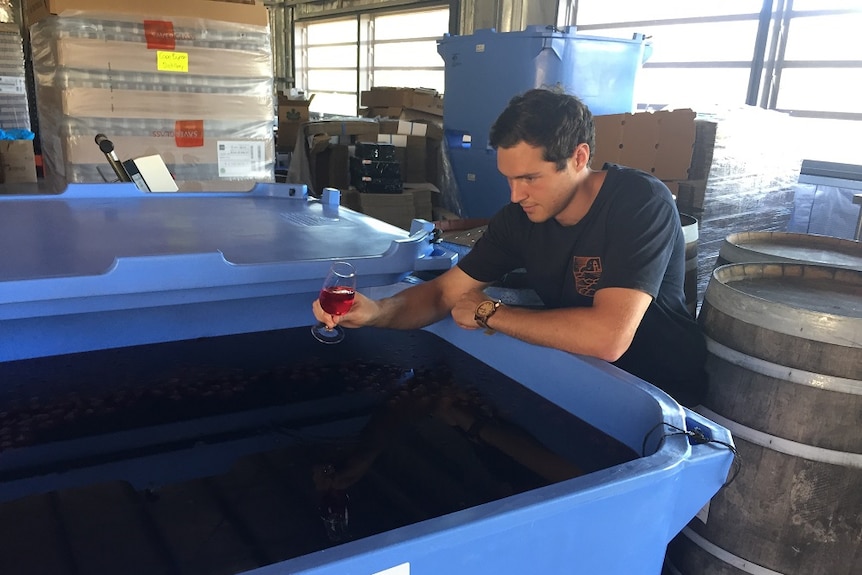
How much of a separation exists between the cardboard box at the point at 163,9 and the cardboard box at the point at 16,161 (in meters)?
1.06

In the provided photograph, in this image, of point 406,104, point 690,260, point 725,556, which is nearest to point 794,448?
point 725,556

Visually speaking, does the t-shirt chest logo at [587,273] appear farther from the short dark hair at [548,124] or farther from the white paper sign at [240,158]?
the white paper sign at [240,158]

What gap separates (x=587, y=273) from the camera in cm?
144

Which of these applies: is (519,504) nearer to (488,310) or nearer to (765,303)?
(488,310)

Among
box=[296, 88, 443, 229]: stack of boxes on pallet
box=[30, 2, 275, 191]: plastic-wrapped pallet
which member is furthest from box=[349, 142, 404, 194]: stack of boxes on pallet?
box=[30, 2, 275, 191]: plastic-wrapped pallet

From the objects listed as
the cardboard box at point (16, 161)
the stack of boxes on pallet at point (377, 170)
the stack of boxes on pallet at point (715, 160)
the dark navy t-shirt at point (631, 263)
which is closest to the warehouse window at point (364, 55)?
the stack of boxes on pallet at point (377, 170)

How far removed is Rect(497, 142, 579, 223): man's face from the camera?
1396mm

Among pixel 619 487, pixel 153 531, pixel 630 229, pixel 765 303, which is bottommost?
pixel 153 531

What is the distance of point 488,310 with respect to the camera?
1333 millimetres

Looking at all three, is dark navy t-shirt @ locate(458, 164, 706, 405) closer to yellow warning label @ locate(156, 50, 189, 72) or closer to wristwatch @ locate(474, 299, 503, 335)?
wristwatch @ locate(474, 299, 503, 335)

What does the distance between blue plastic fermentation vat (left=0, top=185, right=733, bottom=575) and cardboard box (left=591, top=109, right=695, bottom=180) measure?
1530 millimetres

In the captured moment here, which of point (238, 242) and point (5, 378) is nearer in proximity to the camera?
point (5, 378)

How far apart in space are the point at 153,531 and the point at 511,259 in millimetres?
1012

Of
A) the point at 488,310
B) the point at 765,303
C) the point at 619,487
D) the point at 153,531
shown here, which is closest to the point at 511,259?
the point at 488,310
